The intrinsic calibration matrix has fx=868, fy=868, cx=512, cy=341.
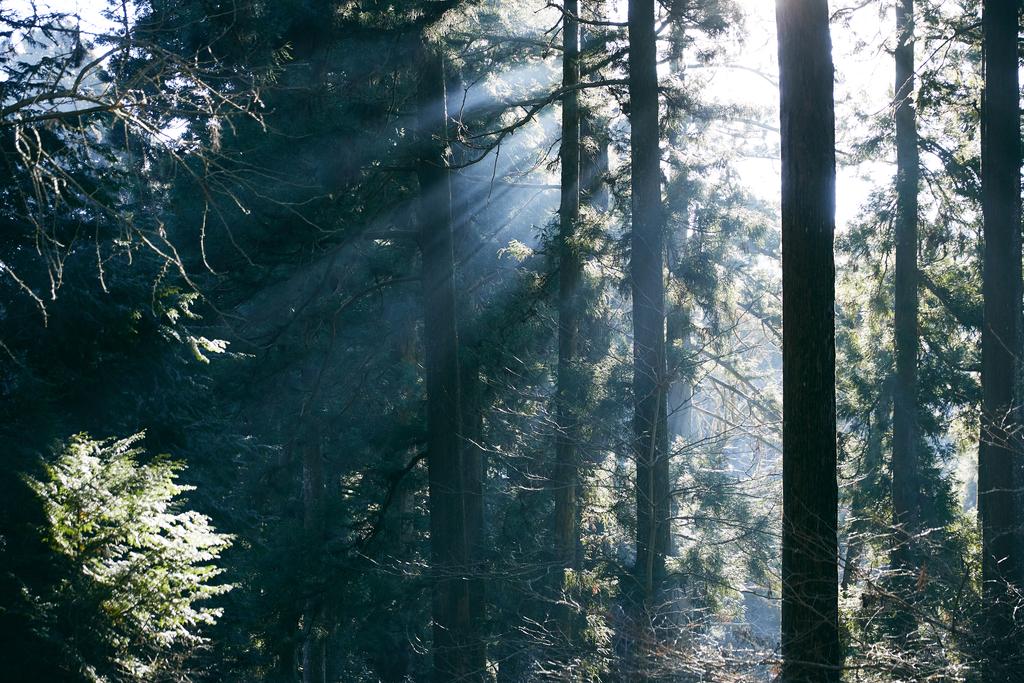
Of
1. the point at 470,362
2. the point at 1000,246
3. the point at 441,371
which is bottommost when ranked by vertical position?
the point at 441,371

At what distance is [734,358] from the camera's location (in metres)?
17.2

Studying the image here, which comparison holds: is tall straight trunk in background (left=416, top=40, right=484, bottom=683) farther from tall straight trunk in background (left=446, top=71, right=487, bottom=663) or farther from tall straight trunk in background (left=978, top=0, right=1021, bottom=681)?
tall straight trunk in background (left=978, top=0, right=1021, bottom=681)

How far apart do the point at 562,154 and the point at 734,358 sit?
18.3 ft

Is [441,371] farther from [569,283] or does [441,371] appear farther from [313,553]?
[313,553]

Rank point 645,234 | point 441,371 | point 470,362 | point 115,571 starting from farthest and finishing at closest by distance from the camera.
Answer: point 470,362 → point 441,371 → point 645,234 → point 115,571

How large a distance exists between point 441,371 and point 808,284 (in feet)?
27.6

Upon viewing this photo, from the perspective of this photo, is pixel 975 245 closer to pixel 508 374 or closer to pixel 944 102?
pixel 944 102

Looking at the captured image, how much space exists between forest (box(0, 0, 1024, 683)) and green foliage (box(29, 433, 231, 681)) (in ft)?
0.12

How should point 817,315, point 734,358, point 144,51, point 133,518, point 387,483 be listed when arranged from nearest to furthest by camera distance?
point 144,51 → point 817,315 → point 133,518 → point 387,483 → point 734,358

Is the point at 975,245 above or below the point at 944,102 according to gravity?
below

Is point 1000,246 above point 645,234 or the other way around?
the other way around

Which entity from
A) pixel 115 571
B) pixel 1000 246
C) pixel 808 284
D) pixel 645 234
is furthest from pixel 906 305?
pixel 115 571

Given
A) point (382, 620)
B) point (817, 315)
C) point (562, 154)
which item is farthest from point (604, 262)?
point (382, 620)

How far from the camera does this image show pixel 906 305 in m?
17.1
